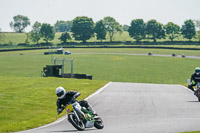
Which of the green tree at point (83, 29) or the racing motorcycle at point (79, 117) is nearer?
the racing motorcycle at point (79, 117)

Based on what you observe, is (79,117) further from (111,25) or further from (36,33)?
(111,25)

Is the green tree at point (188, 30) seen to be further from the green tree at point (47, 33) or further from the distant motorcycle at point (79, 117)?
the distant motorcycle at point (79, 117)

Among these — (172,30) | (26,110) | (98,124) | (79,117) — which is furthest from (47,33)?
(79,117)

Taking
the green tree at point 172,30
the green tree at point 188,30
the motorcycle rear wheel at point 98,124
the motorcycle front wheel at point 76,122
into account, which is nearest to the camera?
the motorcycle front wheel at point 76,122

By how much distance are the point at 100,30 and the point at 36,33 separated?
102 feet

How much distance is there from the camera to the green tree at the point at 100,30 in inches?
7042

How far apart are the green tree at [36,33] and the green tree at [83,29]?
1681cm

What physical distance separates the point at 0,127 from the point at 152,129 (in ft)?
20.4

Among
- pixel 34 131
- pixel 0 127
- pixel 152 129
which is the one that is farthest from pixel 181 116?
pixel 0 127

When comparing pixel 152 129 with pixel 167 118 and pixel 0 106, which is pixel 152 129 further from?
pixel 0 106

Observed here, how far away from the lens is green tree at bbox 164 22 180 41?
184 metres

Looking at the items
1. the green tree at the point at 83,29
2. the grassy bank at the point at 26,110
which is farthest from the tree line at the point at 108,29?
the grassy bank at the point at 26,110

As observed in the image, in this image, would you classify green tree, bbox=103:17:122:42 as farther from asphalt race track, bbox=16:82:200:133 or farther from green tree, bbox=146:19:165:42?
asphalt race track, bbox=16:82:200:133

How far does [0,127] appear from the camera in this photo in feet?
50.5
